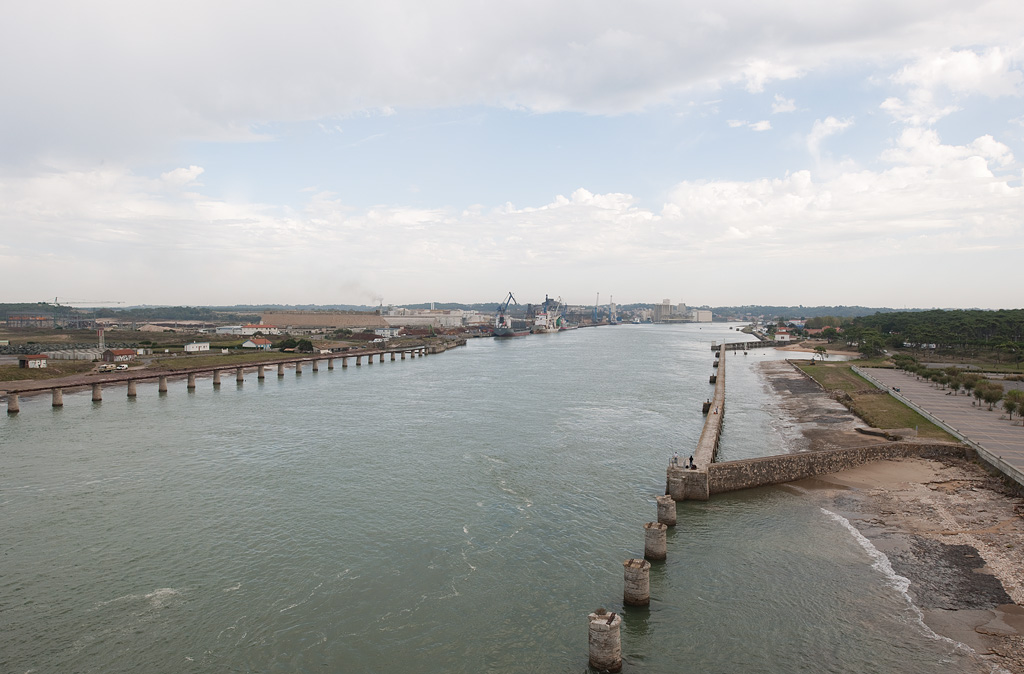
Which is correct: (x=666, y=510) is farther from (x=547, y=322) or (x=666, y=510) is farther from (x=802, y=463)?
(x=547, y=322)

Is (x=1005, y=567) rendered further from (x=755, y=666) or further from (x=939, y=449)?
(x=939, y=449)

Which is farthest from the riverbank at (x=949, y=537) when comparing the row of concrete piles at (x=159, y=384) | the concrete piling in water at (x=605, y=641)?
the row of concrete piles at (x=159, y=384)

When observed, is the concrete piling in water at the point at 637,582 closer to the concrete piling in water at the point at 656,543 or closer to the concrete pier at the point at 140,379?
the concrete piling in water at the point at 656,543

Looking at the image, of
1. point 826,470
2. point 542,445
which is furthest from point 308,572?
point 826,470

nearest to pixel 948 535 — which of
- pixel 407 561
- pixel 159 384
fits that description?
pixel 407 561

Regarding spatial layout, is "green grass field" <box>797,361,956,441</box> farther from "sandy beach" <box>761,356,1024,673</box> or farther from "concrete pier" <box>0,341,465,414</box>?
"concrete pier" <box>0,341,465,414</box>

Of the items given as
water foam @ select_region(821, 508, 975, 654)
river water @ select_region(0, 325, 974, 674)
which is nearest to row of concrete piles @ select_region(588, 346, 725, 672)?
river water @ select_region(0, 325, 974, 674)
